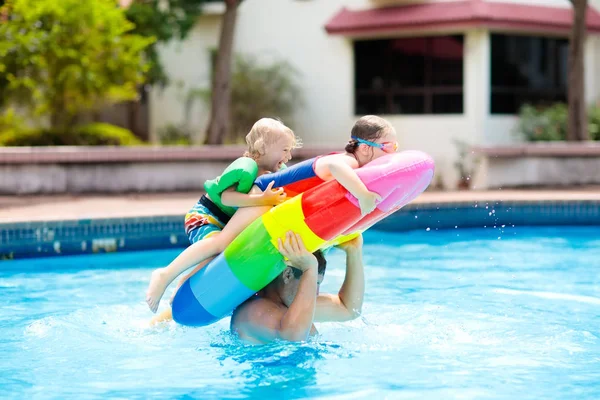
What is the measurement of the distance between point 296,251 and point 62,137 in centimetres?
1119

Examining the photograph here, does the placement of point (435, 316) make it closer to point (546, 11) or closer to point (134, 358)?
point (134, 358)

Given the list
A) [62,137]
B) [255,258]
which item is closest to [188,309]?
[255,258]

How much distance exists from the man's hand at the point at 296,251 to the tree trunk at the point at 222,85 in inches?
428

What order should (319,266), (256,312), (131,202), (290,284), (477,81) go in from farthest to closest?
(477,81) < (131,202) < (319,266) < (290,284) < (256,312)

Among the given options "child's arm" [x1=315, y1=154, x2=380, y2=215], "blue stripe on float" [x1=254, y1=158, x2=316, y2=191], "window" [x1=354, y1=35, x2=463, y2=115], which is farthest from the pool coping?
"window" [x1=354, y1=35, x2=463, y2=115]

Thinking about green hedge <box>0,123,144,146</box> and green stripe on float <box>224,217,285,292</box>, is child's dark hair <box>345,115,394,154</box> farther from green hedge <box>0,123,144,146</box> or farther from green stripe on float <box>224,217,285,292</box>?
green hedge <box>0,123,144,146</box>

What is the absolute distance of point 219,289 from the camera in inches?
196

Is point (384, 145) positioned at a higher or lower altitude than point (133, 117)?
lower

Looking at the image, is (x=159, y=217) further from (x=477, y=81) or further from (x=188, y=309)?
(x=477, y=81)

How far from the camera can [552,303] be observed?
704 cm

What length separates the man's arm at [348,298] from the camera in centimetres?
533

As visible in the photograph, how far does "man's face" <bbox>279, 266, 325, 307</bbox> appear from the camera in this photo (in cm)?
515

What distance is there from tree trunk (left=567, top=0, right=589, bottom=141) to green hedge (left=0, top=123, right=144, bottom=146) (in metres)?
7.67

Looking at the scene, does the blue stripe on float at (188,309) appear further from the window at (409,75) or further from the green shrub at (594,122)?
the window at (409,75)
